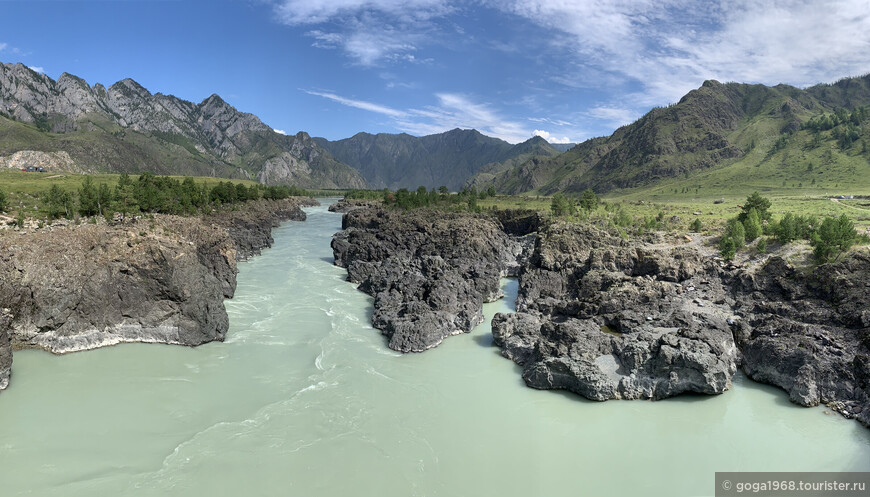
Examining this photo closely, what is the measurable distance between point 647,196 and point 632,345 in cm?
13911

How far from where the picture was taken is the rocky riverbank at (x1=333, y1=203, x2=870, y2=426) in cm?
2316

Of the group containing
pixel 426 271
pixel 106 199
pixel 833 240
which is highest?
pixel 833 240

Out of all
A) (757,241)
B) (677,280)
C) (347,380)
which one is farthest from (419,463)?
(757,241)

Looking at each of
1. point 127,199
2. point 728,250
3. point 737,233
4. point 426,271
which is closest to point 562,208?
point 737,233

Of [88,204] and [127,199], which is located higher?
[127,199]

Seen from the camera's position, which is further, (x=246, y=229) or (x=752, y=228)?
→ (x=246, y=229)

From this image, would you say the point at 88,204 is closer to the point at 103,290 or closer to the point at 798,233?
the point at 103,290

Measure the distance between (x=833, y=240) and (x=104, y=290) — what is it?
2147 inches

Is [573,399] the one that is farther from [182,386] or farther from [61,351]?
[61,351]

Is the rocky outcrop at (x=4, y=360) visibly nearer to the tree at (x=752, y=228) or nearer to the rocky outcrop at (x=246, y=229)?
the rocky outcrop at (x=246, y=229)

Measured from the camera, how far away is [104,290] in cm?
2767

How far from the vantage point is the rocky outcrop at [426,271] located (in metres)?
31.8

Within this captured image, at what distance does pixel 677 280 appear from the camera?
38188 mm

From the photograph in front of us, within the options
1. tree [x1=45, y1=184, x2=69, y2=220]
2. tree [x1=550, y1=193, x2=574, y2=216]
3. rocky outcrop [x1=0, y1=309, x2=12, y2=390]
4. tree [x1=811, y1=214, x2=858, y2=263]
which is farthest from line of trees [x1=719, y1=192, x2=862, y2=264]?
tree [x1=45, y1=184, x2=69, y2=220]
